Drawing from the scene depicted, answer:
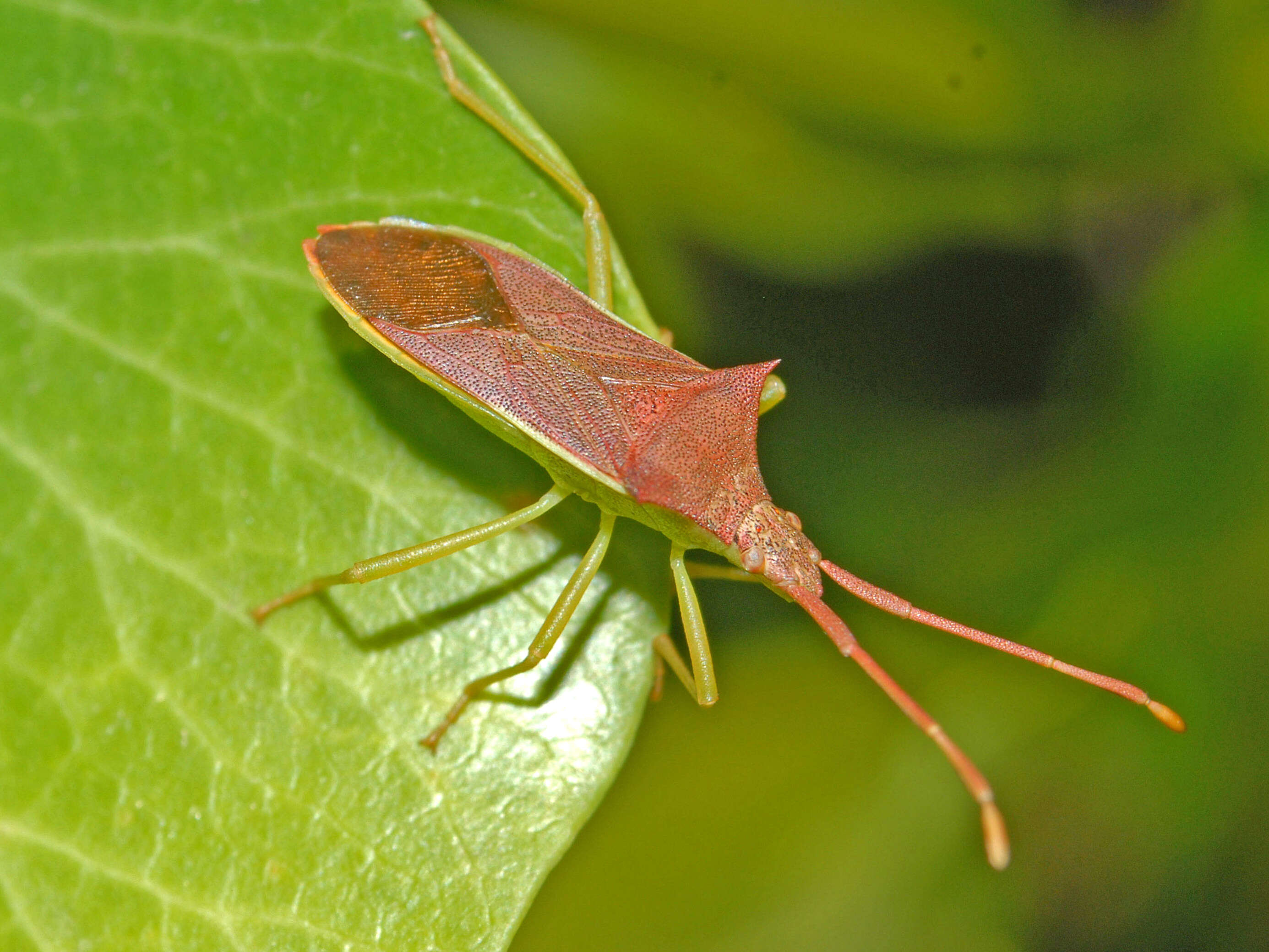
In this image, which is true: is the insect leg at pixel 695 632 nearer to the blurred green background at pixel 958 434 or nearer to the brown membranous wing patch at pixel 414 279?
the blurred green background at pixel 958 434

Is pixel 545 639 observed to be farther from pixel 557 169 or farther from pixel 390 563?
pixel 557 169

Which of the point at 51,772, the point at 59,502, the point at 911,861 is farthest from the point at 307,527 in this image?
the point at 911,861

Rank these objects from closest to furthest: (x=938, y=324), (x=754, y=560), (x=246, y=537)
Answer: (x=246, y=537) → (x=754, y=560) → (x=938, y=324)

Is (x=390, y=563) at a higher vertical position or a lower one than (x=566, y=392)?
lower

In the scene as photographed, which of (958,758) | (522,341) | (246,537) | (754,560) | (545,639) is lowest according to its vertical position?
(246,537)

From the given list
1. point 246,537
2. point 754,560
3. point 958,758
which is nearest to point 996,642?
point 958,758

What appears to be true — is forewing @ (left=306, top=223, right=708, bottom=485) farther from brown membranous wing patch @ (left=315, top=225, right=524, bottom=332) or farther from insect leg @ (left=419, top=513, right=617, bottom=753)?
insect leg @ (left=419, top=513, right=617, bottom=753)
